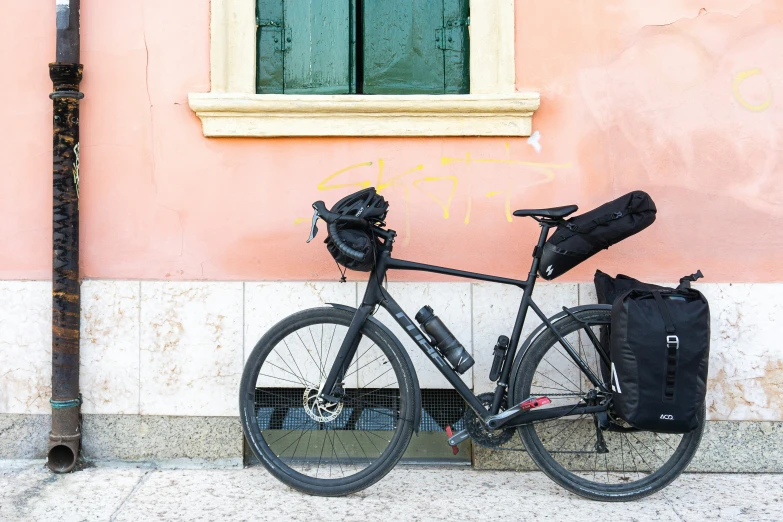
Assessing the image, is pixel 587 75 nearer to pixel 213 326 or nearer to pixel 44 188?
pixel 213 326

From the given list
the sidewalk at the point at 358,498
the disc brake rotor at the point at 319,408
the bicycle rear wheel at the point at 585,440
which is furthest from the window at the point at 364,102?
the sidewalk at the point at 358,498

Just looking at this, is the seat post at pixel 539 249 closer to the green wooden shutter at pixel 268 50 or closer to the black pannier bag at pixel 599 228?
the black pannier bag at pixel 599 228

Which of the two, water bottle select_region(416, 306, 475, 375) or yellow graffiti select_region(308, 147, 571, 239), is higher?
yellow graffiti select_region(308, 147, 571, 239)

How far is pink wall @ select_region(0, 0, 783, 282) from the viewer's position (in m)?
3.53

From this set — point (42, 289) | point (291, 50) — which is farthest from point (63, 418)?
point (291, 50)

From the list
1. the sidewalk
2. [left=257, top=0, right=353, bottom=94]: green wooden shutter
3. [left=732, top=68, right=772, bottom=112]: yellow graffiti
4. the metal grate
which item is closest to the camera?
the sidewalk

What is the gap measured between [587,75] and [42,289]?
9.89 feet

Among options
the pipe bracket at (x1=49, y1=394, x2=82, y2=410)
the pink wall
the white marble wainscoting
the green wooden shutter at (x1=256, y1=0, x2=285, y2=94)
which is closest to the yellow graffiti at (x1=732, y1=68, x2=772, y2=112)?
the pink wall

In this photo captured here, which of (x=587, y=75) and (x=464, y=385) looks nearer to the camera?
(x=464, y=385)

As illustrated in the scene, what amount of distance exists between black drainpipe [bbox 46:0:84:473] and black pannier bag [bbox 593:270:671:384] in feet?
8.53

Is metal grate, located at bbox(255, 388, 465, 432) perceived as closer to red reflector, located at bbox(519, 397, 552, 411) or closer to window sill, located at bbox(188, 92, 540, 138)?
red reflector, located at bbox(519, 397, 552, 411)

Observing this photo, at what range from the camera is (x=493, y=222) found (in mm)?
3566

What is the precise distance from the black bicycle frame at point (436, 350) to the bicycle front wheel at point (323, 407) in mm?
95

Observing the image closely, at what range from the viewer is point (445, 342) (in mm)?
3139
